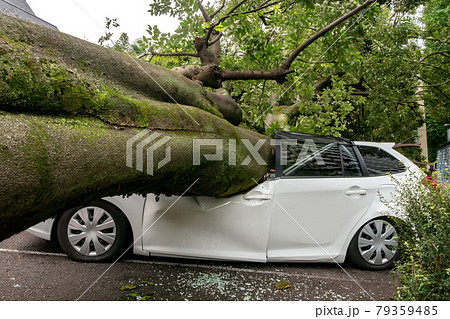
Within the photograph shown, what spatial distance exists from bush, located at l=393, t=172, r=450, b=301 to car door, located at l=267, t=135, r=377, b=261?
1.14 m

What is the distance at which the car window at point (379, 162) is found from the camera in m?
4.05

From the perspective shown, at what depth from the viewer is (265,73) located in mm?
5145

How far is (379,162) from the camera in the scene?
4141 mm

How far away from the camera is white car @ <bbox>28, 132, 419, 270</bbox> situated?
3.58 meters

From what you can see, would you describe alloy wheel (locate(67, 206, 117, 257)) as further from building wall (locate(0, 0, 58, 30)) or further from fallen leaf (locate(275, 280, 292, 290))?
building wall (locate(0, 0, 58, 30))

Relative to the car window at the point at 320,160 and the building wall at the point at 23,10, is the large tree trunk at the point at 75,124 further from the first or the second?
the building wall at the point at 23,10

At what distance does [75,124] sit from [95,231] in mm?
2260

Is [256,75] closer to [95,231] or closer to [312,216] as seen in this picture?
[312,216]

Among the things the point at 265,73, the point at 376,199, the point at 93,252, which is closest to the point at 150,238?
the point at 93,252

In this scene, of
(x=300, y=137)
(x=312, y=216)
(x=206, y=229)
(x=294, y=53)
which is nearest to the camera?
(x=206, y=229)

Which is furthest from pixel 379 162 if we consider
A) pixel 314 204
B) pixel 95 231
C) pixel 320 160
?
pixel 95 231

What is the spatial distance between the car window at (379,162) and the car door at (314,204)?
0.21 metres

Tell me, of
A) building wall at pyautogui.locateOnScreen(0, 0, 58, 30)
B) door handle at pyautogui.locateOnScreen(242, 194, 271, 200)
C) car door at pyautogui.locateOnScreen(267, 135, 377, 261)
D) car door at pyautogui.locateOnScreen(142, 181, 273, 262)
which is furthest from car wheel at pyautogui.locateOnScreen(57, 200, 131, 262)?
building wall at pyautogui.locateOnScreen(0, 0, 58, 30)

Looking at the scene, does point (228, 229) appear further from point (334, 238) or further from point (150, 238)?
point (334, 238)
